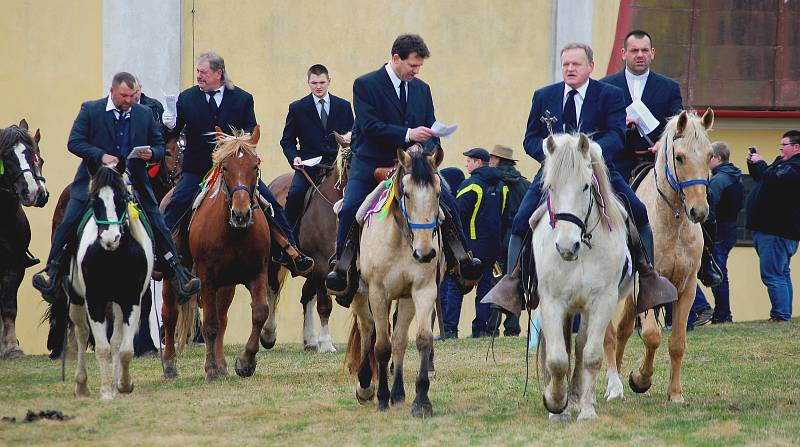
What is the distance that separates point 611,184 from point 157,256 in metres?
4.20

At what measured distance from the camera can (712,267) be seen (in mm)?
12789

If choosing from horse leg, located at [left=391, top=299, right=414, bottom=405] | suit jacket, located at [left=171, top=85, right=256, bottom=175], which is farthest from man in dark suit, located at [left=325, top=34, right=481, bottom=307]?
suit jacket, located at [left=171, top=85, right=256, bottom=175]

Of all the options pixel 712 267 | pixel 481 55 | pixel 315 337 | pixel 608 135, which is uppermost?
pixel 481 55

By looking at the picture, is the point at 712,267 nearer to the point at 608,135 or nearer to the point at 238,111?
the point at 608,135

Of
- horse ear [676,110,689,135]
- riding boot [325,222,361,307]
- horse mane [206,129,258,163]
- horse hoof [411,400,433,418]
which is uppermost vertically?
horse ear [676,110,689,135]

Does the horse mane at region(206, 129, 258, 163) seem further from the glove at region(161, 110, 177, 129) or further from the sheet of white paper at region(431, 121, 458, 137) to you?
the sheet of white paper at region(431, 121, 458, 137)

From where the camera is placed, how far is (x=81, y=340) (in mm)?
12703

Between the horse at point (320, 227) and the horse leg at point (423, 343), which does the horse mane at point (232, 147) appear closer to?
the horse at point (320, 227)

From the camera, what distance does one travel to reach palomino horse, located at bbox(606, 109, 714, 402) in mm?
11414

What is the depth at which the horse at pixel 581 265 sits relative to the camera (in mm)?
9898

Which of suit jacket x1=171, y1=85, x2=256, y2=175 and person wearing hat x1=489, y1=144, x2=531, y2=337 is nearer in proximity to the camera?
suit jacket x1=171, y1=85, x2=256, y2=175

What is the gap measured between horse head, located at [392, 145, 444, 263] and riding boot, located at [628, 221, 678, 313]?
4.82ft

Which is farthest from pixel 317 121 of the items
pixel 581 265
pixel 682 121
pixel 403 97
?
pixel 581 265

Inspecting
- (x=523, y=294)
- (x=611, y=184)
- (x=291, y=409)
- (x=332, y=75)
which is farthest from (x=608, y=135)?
(x=332, y=75)
